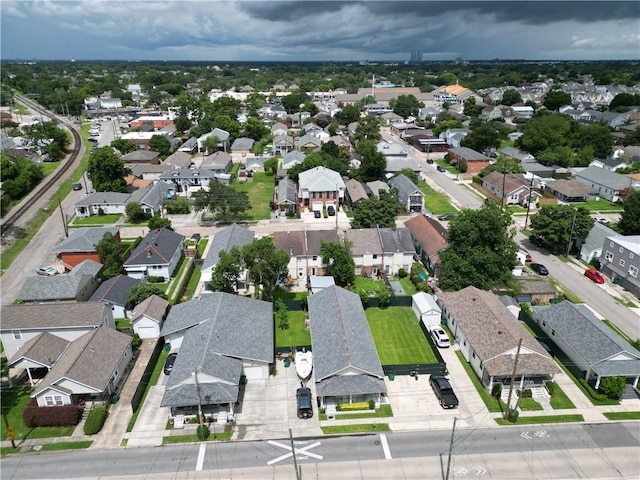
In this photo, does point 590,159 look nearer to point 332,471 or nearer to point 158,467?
point 332,471

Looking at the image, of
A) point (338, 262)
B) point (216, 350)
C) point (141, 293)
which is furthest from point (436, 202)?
point (216, 350)

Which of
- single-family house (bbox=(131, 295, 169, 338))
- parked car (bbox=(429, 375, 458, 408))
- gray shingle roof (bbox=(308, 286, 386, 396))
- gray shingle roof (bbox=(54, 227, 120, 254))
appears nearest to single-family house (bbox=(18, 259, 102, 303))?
gray shingle roof (bbox=(54, 227, 120, 254))

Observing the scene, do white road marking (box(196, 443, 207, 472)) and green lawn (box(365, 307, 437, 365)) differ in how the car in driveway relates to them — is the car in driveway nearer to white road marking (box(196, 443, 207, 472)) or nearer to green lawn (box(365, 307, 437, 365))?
white road marking (box(196, 443, 207, 472))

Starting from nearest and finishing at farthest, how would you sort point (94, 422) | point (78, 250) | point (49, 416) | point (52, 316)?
1. point (94, 422)
2. point (49, 416)
3. point (52, 316)
4. point (78, 250)

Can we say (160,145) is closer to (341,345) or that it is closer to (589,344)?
(341,345)

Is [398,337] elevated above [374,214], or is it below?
below

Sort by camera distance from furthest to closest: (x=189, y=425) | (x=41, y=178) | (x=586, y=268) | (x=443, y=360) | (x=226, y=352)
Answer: (x=41, y=178)
(x=586, y=268)
(x=443, y=360)
(x=226, y=352)
(x=189, y=425)

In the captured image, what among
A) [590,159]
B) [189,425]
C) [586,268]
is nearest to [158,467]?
[189,425]
